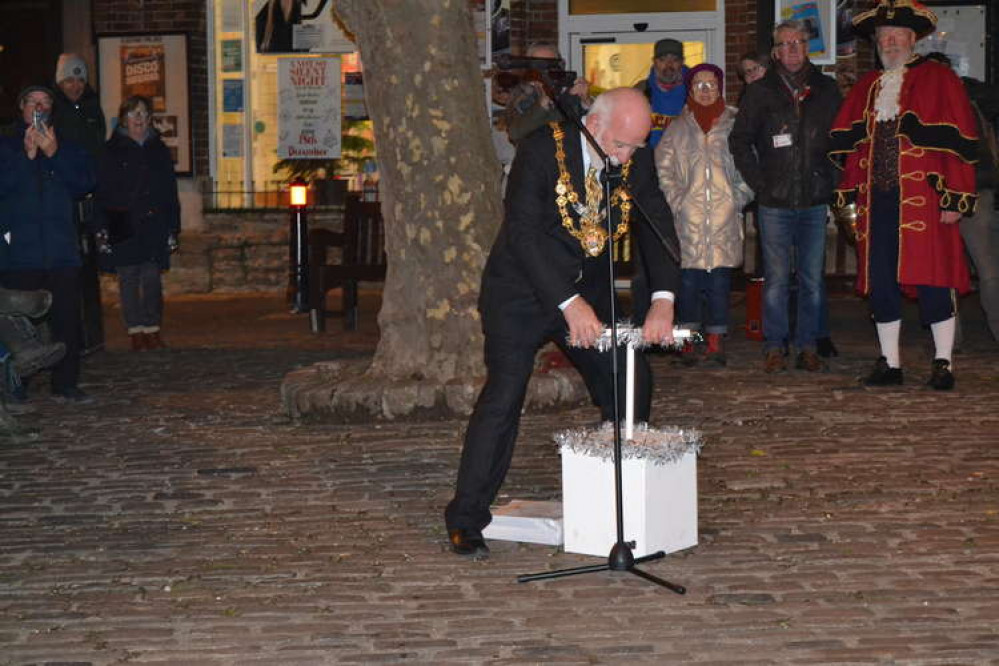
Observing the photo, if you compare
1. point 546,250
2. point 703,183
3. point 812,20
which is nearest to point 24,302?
point 703,183

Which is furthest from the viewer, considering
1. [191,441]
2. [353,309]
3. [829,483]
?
[353,309]

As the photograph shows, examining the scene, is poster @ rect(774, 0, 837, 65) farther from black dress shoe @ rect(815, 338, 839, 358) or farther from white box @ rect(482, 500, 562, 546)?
white box @ rect(482, 500, 562, 546)

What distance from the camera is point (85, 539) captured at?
739 centimetres

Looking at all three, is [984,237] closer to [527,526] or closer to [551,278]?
[527,526]

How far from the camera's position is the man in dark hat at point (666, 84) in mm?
13156

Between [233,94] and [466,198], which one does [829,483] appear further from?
[233,94]

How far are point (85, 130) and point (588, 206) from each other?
7.60 m

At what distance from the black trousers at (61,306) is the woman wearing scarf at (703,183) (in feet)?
12.9

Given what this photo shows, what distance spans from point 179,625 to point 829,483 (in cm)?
336

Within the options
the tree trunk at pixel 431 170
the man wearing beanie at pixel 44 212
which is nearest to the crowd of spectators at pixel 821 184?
the tree trunk at pixel 431 170

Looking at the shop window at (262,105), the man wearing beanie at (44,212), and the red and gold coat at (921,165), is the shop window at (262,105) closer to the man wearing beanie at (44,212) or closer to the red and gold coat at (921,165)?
the man wearing beanie at (44,212)

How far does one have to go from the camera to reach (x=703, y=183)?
11758mm

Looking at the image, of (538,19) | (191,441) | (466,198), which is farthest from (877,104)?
(538,19)

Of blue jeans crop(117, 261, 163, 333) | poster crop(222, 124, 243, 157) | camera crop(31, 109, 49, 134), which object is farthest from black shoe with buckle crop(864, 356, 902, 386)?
poster crop(222, 124, 243, 157)
